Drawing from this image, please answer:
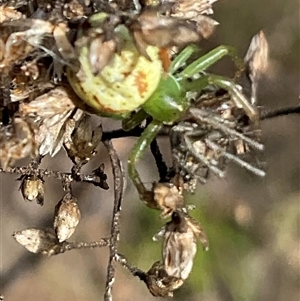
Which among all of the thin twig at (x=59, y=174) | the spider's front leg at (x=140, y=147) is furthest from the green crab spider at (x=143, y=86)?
the thin twig at (x=59, y=174)

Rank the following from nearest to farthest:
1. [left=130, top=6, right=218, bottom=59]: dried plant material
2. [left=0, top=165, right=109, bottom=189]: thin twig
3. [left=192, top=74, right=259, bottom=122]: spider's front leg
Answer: [left=130, top=6, right=218, bottom=59]: dried plant material < [left=192, top=74, right=259, bottom=122]: spider's front leg < [left=0, top=165, right=109, bottom=189]: thin twig

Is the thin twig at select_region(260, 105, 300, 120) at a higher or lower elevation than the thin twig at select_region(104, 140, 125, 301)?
higher

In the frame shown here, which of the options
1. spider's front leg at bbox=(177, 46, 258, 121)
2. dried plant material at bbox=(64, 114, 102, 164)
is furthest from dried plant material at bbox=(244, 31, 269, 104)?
dried plant material at bbox=(64, 114, 102, 164)

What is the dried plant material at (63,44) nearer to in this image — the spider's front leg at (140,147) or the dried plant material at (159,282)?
the spider's front leg at (140,147)

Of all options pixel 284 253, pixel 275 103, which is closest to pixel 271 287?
pixel 284 253

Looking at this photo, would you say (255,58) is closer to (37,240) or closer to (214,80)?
(214,80)

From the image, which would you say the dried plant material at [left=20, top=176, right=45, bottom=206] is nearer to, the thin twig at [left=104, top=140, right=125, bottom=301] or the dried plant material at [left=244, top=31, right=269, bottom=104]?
the thin twig at [left=104, top=140, right=125, bottom=301]
